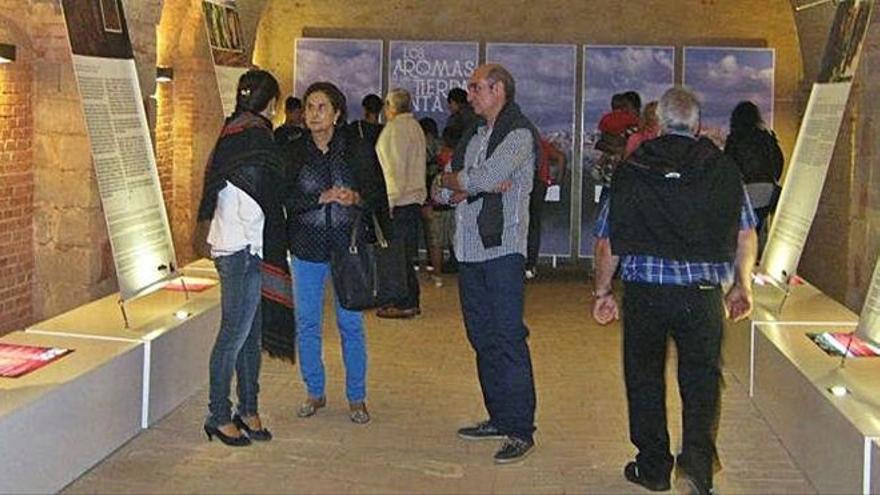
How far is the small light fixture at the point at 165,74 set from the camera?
32.2 feet

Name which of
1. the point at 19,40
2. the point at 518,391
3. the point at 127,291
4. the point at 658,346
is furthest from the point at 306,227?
the point at 19,40

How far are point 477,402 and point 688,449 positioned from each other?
6.07 feet

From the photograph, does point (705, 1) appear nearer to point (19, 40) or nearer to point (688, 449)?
point (19, 40)

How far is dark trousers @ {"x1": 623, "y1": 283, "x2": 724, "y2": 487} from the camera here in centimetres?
478

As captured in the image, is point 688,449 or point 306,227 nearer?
point 688,449

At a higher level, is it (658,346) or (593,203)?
(658,346)

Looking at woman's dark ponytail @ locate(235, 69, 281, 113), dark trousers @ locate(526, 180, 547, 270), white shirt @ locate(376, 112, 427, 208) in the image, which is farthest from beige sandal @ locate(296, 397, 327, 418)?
white shirt @ locate(376, 112, 427, 208)

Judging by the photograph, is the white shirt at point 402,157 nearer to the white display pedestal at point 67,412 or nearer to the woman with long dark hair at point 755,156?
the woman with long dark hair at point 755,156

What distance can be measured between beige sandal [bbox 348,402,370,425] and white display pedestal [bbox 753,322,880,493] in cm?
200

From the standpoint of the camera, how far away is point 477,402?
21.5 feet

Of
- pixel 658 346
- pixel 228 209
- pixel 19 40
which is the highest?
pixel 19 40

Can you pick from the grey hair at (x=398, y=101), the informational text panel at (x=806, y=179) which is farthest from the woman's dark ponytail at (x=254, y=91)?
the grey hair at (x=398, y=101)

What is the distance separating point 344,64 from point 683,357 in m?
8.34

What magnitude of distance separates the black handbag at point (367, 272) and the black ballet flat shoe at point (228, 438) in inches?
30.7
